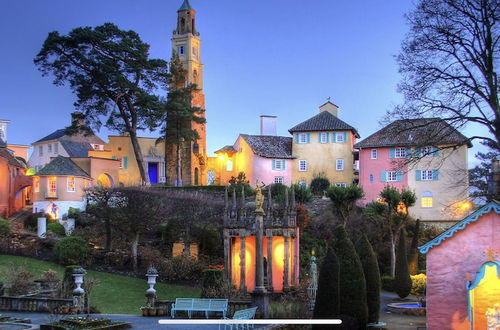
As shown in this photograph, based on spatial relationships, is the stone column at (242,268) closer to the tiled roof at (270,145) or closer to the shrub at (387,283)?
the shrub at (387,283)

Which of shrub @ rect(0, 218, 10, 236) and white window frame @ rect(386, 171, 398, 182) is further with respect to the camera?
white window frame @ rect(386, 171, 398, 182)

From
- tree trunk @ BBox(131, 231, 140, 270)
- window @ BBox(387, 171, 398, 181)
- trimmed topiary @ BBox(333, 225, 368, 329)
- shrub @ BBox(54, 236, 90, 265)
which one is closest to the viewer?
trimmed topiary @ BBox(333, 225, 368, 329)

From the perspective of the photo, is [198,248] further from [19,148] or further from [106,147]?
[19,148]

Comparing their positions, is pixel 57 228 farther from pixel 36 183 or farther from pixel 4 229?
pixel 36 183

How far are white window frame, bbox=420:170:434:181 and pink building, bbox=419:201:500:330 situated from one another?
35239 mm

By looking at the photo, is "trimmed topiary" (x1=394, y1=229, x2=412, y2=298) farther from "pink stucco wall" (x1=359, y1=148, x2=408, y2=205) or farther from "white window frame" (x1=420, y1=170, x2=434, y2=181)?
"pink stucco wall" (x1=359, y1=148, x2=408, y2=205)

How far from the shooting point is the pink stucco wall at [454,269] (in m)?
21.2

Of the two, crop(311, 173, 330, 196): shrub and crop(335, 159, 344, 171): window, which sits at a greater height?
crop(335, 159, 344, 171): window

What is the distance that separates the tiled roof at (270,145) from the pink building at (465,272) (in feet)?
137

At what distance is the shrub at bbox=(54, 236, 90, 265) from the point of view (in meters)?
39.3

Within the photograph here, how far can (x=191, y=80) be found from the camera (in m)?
71.8

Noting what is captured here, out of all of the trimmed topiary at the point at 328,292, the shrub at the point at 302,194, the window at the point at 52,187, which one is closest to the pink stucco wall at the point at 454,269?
the trimmed topiary at the point at 328,292

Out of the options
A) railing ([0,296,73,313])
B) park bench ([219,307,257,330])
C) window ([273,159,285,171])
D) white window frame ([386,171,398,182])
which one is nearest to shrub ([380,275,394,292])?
white window frame ([386,171,398,182])

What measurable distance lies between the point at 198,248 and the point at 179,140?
74.2 ft
